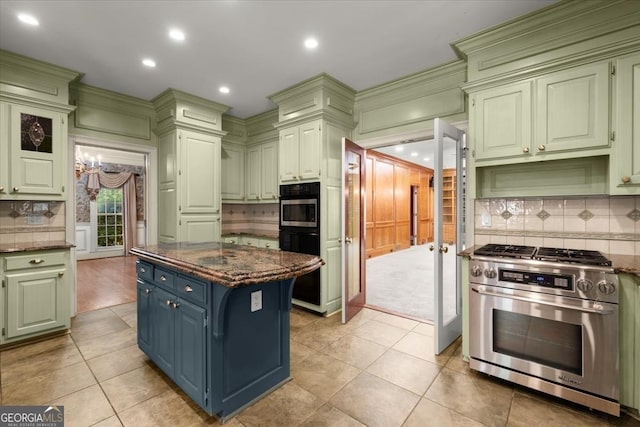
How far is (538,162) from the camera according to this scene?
2.54 m

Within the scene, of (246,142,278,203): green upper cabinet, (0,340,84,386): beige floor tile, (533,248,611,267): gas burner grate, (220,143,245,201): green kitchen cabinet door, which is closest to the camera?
(533,248,611,267): gas burner grate

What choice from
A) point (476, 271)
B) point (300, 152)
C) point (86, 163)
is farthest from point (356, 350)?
point (86, 163)

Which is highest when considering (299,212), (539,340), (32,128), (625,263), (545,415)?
(32,128)

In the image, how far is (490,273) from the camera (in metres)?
2.22

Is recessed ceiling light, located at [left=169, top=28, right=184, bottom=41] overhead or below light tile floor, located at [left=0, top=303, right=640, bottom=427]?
overhead

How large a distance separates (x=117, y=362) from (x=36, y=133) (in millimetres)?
2486

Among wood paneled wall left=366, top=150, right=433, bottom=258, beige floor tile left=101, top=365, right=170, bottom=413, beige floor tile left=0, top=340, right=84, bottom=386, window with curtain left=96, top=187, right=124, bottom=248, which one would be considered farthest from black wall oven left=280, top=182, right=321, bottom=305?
window with curtain left=96, top=187, right=124, bottom=248

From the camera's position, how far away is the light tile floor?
184cm

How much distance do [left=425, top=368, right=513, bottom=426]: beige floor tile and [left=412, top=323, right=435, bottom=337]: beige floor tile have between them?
700 millimetres

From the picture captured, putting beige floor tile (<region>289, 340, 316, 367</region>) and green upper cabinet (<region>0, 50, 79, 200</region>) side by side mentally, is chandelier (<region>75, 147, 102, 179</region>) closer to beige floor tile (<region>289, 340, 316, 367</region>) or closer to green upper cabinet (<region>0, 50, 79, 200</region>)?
green upper cabinet (<region>0, 50, 79, 200</region>)

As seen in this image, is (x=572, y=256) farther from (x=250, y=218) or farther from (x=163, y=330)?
(x=250, y=218)

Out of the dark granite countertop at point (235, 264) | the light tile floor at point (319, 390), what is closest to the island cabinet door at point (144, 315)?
A: the light tile floor at point (319, 390)

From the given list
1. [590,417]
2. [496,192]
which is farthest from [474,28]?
[590,417]

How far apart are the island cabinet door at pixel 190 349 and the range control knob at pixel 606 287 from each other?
8.11 feet
